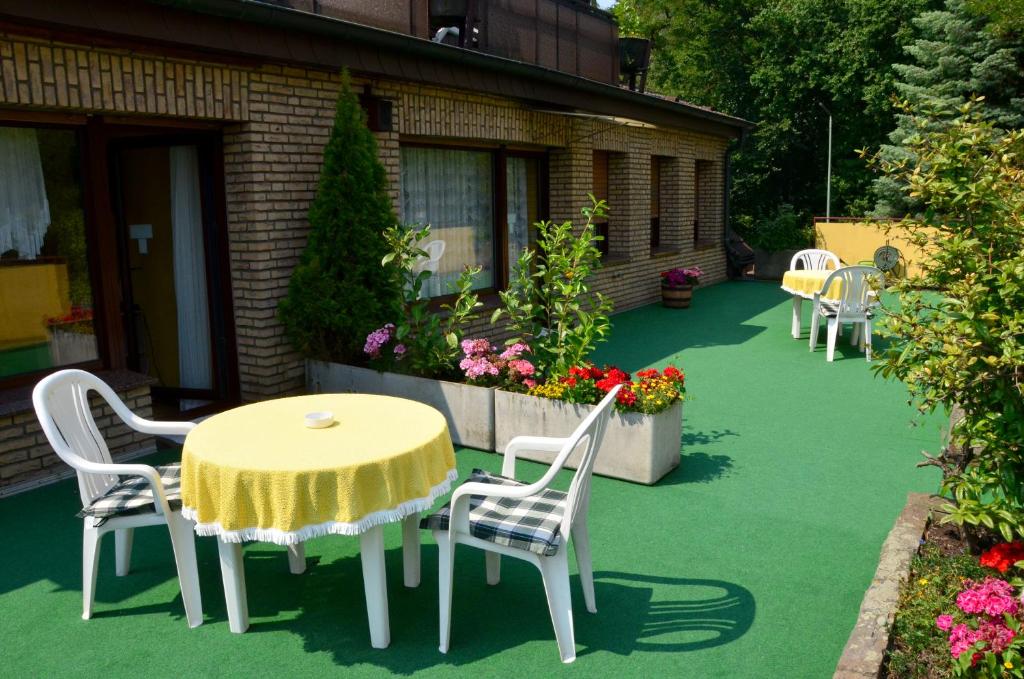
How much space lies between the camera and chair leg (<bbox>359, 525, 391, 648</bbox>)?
3.72 m

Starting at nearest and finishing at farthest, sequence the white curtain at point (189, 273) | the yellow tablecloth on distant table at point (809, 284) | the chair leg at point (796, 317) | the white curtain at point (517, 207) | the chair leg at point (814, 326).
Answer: the white curtain at point (189, 273) < the chair leg at point (814, 326) < the yellow tablecloth on distant table at point (809, 284) < the white curtain at point (517, 207) < the chair leg at point (796, 317)

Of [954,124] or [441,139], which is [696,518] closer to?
[954,124]

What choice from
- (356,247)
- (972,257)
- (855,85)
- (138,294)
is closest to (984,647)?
(972,257)

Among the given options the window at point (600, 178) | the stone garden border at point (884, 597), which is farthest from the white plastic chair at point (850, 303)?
the stone garden border at point (884, 597)

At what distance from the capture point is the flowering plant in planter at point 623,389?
5914 millimetres

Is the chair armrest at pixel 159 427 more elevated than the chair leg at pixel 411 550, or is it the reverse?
the chair armrest at pixel 159 427

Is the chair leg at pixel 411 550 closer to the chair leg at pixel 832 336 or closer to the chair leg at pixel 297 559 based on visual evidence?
the chair leg at pixel 297 559

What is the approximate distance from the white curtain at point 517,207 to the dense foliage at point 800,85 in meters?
13.1

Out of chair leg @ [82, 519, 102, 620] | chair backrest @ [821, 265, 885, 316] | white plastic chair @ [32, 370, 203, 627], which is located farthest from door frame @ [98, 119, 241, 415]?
chair backrest @ [821, 265, 885, 316]

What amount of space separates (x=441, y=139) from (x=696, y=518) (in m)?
5.75

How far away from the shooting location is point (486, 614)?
164 inches

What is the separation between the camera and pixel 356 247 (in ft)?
22.9

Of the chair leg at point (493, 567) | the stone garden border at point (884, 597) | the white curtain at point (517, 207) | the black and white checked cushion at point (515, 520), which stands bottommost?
the chair leg at point (493, 567)

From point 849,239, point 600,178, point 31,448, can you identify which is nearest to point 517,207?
point 600,178
